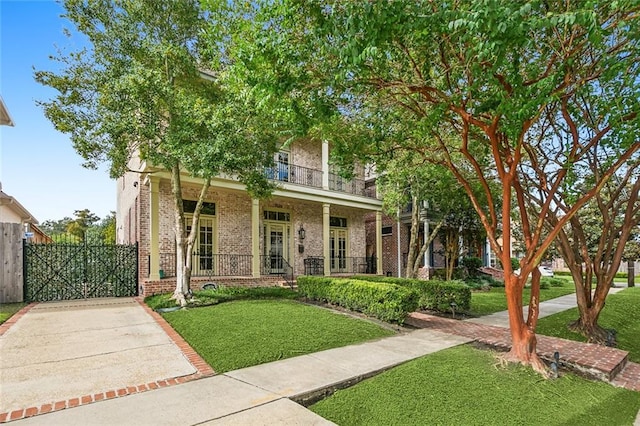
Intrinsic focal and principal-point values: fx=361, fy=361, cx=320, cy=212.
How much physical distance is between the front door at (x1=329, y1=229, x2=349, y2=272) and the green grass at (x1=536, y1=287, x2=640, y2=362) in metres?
9.46

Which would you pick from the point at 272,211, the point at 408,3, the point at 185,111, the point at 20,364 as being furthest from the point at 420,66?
the point at 272,211

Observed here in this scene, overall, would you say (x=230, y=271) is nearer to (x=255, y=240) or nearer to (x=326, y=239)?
(x=255, y=240)

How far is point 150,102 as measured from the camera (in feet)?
27.1

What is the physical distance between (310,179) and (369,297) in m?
8.68

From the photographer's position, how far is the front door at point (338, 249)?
688 inches

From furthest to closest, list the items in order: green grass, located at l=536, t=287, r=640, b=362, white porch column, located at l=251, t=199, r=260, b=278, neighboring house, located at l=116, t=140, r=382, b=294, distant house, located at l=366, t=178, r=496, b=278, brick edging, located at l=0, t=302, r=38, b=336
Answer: distant house, located at l=366, t=178, r=496, b=278 → white porch column, located at l=251, t=199, r=260, b=278 → neighboring house, located at l=116, t=140, r=382, b=294 → green grass, located at l=536, t=287, r=640, b=362 → brick edging, located at l=0, t=302, r=38, b=336

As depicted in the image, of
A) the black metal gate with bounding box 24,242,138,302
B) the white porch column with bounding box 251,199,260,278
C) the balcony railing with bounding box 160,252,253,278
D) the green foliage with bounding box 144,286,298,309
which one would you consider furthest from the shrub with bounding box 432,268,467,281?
the black metal gate with bounding box 24,242,138,302

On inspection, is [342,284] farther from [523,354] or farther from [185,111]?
[185,111]

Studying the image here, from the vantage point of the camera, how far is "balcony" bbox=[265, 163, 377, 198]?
1493 cm

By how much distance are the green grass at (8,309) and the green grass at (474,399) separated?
760cm

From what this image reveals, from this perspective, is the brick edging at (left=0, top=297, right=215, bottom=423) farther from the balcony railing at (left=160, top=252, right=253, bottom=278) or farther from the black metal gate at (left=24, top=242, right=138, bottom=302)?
the black metal gate at (left=24, top=242, right=138, bottom=302)

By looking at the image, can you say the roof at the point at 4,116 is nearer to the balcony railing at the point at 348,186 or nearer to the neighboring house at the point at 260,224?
the neighboring house at the point at 260,224

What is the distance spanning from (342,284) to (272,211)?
6.87 meters

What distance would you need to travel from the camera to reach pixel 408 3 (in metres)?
4.01
